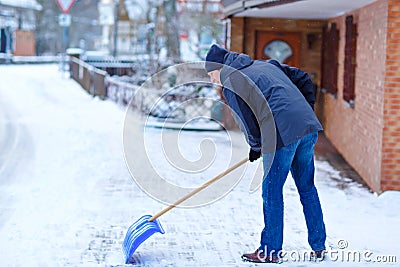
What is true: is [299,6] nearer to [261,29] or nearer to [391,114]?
[391,114]

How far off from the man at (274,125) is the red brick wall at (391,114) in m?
2.92

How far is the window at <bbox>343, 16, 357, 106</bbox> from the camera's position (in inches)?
421

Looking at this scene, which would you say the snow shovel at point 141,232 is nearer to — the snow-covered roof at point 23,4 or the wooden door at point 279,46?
the wooden door at point 279,46

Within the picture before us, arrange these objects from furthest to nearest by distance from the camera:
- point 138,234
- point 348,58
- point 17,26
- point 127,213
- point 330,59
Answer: point 17,26
point 330,59
point 348,58
point 127,213
point 138,234

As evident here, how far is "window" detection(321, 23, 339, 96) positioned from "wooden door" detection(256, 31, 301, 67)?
1.84 ft

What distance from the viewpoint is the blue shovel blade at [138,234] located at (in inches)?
218

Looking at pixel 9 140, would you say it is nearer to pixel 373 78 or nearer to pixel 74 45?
pixel 373 78

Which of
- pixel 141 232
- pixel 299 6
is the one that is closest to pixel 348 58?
pixel 299 6

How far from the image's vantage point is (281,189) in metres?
5.29

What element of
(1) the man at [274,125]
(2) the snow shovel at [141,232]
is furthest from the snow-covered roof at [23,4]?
(1) the man at [274,125]

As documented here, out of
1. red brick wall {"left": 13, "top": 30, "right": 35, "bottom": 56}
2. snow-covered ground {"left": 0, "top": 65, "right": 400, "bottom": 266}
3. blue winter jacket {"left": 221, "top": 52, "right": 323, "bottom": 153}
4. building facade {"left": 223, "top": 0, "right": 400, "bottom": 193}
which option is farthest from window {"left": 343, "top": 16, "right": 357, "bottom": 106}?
red brick wall {"left": 13, "top": 30, "right": 35, "bottom": 56}

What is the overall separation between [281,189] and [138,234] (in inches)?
48.7

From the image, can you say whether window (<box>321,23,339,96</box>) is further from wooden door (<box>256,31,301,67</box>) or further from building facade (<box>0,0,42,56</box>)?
building facade (<box>0,0,42,56</box>)

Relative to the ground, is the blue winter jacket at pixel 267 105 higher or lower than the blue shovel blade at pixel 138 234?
higher
